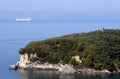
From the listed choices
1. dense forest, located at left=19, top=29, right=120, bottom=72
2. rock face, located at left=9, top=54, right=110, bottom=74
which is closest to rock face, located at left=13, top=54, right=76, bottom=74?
rock face, located at left=9, top=54, right=110, bottom=74

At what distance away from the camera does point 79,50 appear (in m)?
62.0

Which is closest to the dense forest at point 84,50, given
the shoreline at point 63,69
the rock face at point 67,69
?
the shoreline at point 63,69

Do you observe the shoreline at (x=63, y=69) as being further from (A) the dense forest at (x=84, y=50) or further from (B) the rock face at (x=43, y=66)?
(A) the dense forest at (x=84, y=50)

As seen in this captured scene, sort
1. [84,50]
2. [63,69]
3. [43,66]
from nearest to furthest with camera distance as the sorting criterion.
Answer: [63,69] < [43,66] < [84,50]

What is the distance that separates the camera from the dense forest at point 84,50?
59.2m

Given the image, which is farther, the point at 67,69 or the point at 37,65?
the point at 37,65

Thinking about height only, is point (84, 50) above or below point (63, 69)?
above

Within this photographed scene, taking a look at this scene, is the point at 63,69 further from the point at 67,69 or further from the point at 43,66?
the point at 43,66

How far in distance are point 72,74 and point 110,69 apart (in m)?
5.13

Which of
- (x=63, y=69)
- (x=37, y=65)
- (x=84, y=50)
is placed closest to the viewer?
(x=63, y=69)

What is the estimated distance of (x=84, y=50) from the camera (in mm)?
61812

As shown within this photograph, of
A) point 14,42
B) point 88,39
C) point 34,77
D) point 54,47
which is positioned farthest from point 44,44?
point 14,42

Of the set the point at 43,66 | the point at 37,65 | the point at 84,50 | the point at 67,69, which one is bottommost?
the point at 67,69

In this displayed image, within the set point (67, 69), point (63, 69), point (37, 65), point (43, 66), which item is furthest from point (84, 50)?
point (37, 65)
